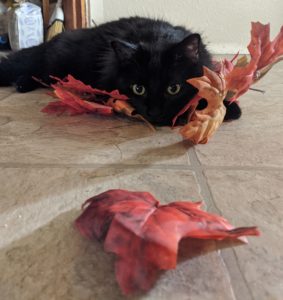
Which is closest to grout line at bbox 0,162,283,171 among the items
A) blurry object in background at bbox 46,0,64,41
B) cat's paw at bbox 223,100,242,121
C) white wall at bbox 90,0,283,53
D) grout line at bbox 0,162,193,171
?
grout line at bbox 0,162,193,171

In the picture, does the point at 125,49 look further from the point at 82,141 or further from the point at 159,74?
the point at 82,141

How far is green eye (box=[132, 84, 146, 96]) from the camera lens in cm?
118

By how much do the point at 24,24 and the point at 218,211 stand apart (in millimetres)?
2160

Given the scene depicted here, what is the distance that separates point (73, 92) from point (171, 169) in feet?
2.00

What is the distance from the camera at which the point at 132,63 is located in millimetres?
1196

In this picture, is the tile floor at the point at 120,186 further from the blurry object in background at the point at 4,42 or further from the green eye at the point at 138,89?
the blurry object in background at the point at 4,42

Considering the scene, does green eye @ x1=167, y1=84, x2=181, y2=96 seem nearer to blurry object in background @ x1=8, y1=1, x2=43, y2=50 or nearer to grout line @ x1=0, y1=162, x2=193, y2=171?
grout line @ x1=0, y1=162, x2=193, y2=171

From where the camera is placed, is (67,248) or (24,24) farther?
(24,24)

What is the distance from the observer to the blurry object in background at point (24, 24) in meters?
2.42

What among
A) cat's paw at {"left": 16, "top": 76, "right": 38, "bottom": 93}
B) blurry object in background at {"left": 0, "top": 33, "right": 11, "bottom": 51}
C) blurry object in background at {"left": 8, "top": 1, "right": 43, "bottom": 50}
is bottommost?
blurry object in background at {"left": 0, "top": 33, "right": 11, "bottom": 51}

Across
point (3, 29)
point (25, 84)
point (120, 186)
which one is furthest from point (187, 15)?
point (120, 186)

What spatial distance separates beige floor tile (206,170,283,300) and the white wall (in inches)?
81.7

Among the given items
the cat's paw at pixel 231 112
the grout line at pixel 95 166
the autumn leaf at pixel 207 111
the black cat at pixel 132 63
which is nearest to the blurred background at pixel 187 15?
the black cat at pixel 132 63

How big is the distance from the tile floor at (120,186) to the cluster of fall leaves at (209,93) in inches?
1.5
